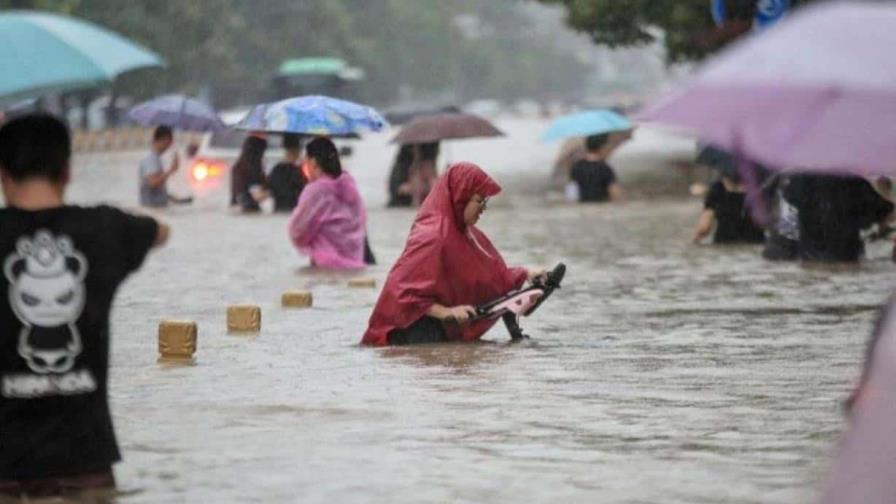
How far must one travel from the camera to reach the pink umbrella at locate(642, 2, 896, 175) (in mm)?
6527

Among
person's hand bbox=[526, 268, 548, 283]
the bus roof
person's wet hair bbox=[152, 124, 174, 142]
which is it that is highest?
the bus roof

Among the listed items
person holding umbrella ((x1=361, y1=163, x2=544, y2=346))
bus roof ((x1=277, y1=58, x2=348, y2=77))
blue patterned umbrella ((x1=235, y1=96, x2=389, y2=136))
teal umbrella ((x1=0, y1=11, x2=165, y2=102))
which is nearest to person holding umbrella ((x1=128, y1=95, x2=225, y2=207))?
blue patterned umbrella ((x1=235, y1=96, x2=389, y2=136))

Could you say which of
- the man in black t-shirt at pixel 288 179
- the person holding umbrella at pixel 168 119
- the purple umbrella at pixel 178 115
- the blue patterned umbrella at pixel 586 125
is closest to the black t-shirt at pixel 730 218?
the man in black t-shirt at pixel 288 179

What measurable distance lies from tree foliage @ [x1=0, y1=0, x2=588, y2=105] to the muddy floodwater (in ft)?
102

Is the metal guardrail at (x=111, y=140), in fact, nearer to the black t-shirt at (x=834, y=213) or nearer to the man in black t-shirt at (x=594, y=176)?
the man in black t-shirt at (x=594, y=176)

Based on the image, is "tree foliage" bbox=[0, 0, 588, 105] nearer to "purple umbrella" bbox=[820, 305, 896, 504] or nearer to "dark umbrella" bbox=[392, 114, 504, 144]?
"dark umbrella" bbox=[392, 114, 504, 144]

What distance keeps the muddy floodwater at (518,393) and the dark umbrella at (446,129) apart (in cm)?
625

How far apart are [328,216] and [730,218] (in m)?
5.17

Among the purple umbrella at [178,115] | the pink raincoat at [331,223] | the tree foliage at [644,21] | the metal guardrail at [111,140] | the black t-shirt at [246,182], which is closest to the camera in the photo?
the pink raincoat at [331,223]

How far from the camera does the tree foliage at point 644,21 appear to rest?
37875 millimetres

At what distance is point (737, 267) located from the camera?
22.3 meters

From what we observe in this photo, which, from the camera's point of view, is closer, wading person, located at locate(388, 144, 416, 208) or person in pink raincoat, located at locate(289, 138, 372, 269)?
person in pink raincoat, located at locate(289, 138, 372, 269)

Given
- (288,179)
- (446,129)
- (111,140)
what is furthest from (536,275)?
(111,140)

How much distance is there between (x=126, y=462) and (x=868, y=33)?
4.20 metres
